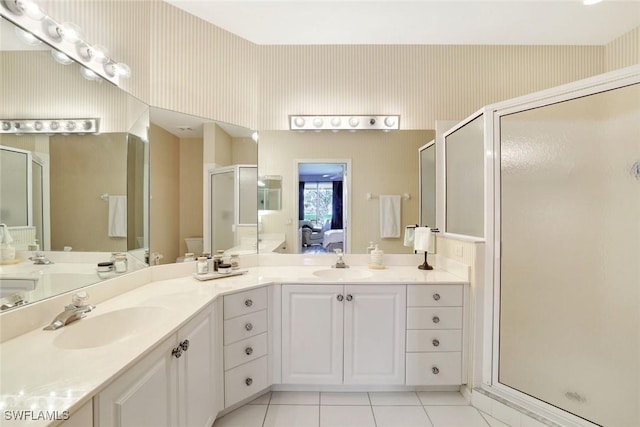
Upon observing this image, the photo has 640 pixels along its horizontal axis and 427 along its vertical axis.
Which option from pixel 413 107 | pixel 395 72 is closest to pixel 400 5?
pixel 395 72

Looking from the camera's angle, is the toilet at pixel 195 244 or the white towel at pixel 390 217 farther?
the white towel at pixel 390 217

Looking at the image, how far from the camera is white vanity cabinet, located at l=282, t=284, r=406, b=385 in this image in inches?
68.2

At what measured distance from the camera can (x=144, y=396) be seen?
0.90 meters

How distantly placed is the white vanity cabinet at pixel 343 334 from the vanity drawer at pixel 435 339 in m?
0.07

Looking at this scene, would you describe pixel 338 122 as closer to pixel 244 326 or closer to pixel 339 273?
pixel 339 273

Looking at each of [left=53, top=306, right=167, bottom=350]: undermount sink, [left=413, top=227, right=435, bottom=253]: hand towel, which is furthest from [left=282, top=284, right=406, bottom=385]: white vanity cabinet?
[left=53, top=306, right=167, bottom=350]: undermount sink

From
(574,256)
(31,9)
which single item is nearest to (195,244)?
(31,9)

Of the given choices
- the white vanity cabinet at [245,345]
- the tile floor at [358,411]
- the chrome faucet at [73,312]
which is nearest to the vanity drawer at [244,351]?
the white vanity cabinet at [245,345]

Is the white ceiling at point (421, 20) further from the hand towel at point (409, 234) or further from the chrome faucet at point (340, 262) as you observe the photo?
the chrome faucet at point (340, 262)

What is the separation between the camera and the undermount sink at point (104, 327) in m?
1.04

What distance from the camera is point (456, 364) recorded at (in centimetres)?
174

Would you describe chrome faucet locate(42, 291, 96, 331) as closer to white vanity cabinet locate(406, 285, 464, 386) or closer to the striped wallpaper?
the striped wallpaper

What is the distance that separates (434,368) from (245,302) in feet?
4.44

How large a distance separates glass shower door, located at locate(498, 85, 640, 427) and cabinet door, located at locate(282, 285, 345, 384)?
1.07 meters
